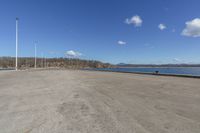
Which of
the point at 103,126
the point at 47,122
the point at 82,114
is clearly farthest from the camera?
the point at 82,114

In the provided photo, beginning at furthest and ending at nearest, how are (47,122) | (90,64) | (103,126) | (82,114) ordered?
(90,64)
(82,114)
(47,122)
(103,126)

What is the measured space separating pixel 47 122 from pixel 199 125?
3.65 m

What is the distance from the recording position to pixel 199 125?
3.95 metres

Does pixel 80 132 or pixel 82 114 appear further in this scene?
pixel 82 114

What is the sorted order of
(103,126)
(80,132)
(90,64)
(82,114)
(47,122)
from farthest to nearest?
(90,64)
(82,114)
(47,122)
(103,126)
(80,132)

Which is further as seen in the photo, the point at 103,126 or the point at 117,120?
the point at 117,120

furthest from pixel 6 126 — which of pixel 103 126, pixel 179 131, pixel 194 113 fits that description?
pixel 194 113

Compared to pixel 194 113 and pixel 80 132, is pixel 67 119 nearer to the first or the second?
pixel 80 132

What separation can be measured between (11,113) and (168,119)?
4423 millimetres

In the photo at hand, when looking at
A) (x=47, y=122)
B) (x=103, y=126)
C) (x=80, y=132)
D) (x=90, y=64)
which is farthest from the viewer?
(x=90, y=64)

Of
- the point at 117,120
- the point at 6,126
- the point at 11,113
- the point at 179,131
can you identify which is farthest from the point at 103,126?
the point at 11,113

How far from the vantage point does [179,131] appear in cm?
362

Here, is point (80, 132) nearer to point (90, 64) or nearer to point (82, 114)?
point (82, 114)

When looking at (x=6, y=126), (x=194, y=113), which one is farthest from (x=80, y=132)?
(x=194, y=113)
